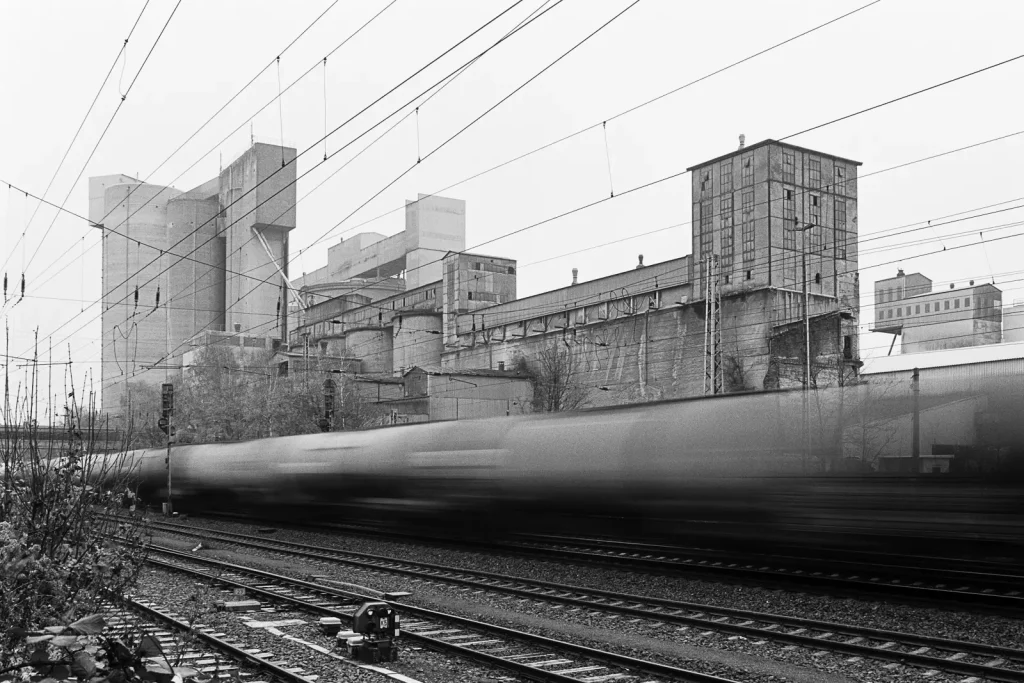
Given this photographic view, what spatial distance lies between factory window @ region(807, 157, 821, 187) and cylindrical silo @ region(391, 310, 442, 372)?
36288 mm

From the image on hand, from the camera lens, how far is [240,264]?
312 ft

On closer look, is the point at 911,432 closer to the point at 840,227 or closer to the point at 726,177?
the point at 726,177

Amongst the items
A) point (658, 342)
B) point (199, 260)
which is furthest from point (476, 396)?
point (199, 260)

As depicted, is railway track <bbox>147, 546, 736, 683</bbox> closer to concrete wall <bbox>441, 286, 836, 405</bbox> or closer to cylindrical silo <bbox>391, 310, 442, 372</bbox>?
concrete wall <bbox>441, 286, 836, 405</bbox>

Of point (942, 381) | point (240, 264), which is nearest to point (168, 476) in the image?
point (942, 381)

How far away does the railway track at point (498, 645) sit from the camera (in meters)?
8.30

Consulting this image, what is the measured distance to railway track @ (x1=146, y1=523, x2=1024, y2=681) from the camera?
335 inches

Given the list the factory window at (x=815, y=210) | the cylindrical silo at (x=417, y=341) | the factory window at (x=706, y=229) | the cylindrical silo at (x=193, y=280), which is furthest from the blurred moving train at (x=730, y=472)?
the cylindrical silo at (x=193, y=280)

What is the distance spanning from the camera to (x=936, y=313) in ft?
181

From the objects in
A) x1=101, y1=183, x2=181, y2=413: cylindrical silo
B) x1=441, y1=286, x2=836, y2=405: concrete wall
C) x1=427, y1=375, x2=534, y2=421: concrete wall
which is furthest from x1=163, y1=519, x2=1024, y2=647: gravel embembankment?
x1=101, y1=183, x2=181, y2=413: cylindrical silo

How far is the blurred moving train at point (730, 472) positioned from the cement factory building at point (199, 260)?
7575cm

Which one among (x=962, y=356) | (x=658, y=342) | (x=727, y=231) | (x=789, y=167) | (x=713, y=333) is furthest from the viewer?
(x=658, y=342)

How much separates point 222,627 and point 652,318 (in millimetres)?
48286

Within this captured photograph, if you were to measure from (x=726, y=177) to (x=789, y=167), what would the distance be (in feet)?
11.8
